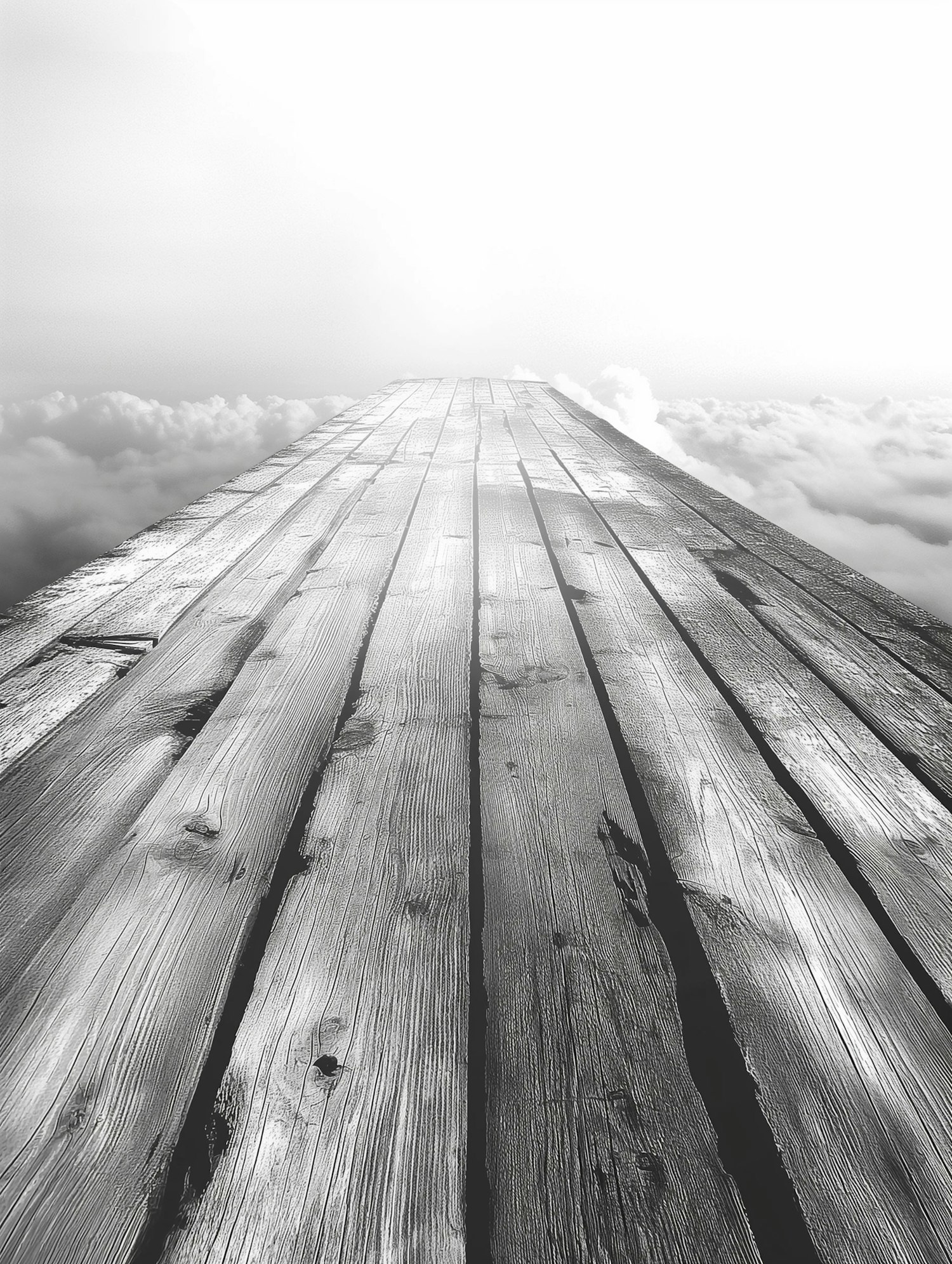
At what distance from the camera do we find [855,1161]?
1.86ft

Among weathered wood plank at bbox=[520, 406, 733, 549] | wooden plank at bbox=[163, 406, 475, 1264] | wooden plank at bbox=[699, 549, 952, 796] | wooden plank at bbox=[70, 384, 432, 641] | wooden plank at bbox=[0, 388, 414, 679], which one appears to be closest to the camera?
wooden plank at bbox=[163, 406, 475, 1264]

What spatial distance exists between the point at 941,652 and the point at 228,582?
1650 millimetres

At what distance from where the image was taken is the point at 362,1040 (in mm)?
646

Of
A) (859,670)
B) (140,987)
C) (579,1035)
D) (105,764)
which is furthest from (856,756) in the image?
Result: (105,764)

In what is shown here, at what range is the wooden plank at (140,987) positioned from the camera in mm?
539

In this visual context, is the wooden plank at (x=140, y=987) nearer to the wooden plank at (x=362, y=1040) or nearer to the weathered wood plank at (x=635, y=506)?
the wooden plank at (x=362, y=1040)

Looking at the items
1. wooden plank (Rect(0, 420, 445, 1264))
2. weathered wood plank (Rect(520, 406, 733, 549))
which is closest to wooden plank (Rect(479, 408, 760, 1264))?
wooden plank (Rect(0, 420, 445, 1264))

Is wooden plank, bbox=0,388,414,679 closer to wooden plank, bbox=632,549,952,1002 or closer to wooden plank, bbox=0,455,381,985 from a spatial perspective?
wooden plank, bbox=0,455,381,985

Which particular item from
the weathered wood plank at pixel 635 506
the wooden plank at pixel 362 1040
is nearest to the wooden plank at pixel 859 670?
the weathered wood plank at pixel 635 506

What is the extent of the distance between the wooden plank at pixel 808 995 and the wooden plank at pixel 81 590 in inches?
45.9

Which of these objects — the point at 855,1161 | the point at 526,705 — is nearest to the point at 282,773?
the point at 526,705

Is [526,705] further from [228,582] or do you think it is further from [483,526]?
[483,526]

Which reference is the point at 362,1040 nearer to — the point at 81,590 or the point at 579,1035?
the point at 579,1035

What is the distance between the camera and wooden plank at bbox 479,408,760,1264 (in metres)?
0.53
